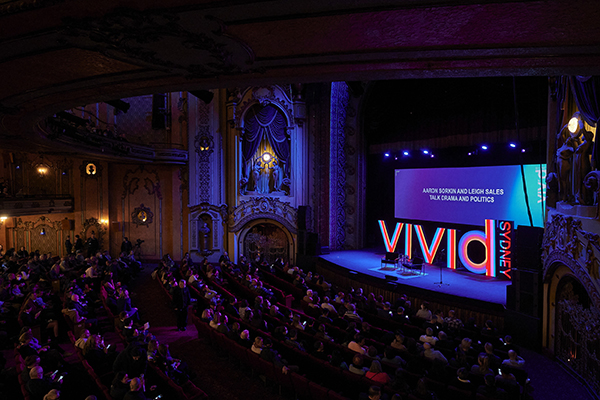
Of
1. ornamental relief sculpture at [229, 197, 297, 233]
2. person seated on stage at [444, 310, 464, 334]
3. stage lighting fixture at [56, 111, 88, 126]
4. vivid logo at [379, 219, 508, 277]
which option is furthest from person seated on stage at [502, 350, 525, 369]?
ornamental relief sculpture at [229, 197, 297, 233]

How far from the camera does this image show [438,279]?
11.3m

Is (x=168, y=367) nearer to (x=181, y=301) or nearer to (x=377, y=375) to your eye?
(x=181, y=301)

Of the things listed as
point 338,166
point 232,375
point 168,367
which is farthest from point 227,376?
point 338,166

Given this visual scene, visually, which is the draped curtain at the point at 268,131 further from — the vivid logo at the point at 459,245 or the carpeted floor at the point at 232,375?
the carpeted floor at the point at 232,375

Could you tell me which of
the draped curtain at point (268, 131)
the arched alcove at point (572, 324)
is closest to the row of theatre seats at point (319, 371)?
the arched alcove at point (572, 324)

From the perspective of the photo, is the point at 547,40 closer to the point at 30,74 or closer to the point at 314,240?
the point at 30,74

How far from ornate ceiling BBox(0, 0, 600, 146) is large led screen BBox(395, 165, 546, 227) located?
28.5 feet

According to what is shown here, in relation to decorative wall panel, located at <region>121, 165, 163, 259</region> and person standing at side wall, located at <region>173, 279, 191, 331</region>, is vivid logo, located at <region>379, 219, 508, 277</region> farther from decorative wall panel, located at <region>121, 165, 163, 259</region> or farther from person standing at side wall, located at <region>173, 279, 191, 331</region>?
decorative wall panel, located at <region>121, 165, 163, 259</region>

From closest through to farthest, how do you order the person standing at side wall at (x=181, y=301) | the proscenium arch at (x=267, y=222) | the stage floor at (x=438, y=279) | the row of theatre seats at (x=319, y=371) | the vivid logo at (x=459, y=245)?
1. the row of theatre seats at (x=319, y=371)
2. the person standing at side wall at (x=181, y=301)
3. the stage floor at (x=438, y=279)
4. the vivid logo at (x=459, y=245)
5. the proscenium arch at (x=267, y=222)

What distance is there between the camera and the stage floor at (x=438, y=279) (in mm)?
9693

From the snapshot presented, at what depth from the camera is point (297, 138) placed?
1608 centimetres

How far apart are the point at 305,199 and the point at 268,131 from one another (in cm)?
368

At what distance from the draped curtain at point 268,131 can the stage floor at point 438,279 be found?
209 inches

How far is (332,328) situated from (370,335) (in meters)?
0.78
